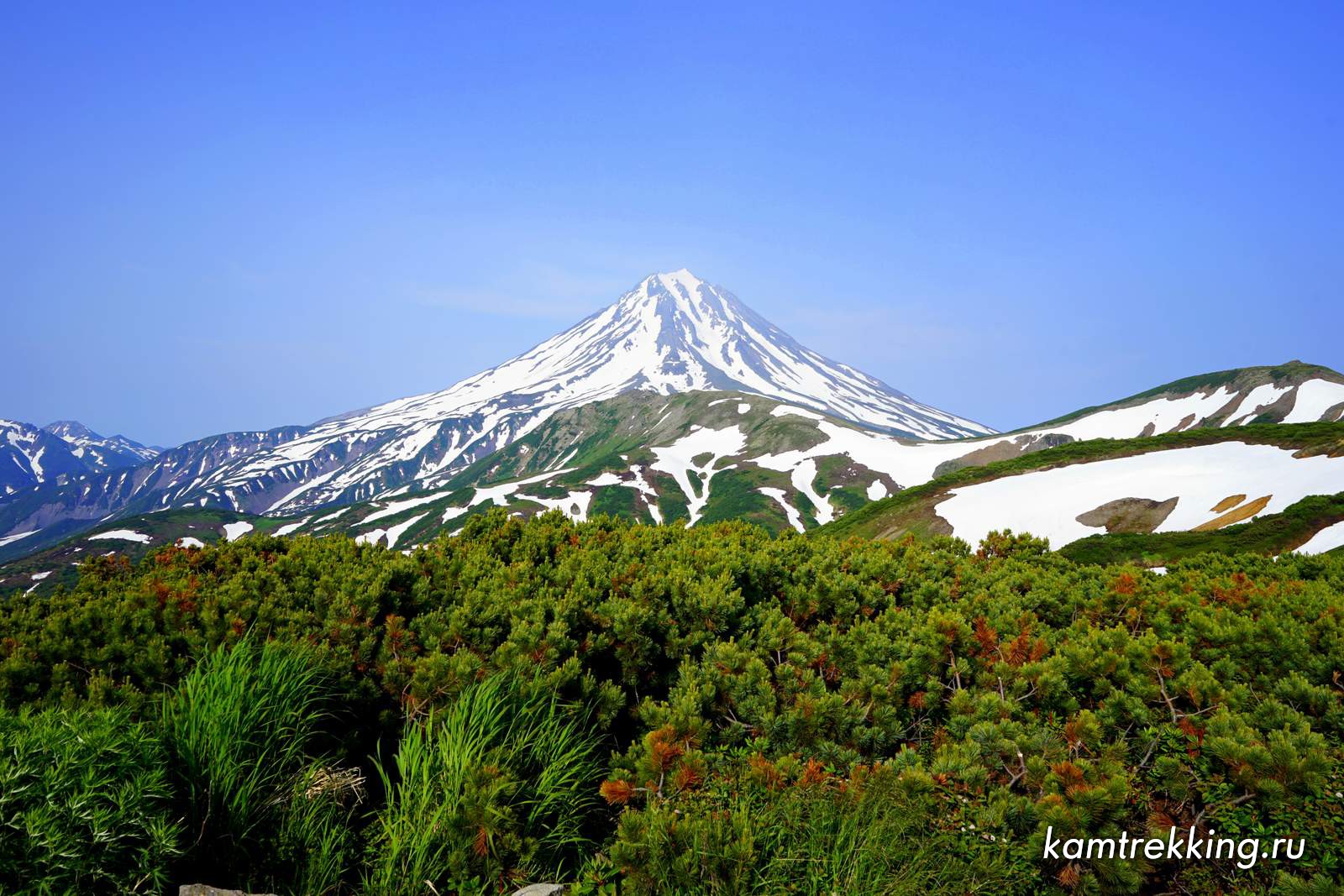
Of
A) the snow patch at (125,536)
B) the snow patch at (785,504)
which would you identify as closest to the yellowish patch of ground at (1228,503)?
the snow patch at (785,504)

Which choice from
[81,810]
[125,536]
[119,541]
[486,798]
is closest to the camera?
[81,810]

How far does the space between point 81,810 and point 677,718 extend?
12.4ft

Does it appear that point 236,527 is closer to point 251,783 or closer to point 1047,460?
point 1047,460

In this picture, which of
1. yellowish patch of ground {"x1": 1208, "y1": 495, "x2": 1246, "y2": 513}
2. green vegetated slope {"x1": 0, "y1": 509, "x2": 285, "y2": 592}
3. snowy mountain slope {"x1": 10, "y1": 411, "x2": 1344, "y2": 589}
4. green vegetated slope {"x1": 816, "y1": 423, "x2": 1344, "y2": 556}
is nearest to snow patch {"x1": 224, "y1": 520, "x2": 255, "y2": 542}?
snowy mountain slope {"x1": 10, "y1": 411, "x2": 1344, "y2": 589}

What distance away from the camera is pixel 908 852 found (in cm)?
429

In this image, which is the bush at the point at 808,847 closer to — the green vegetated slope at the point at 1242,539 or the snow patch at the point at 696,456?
the green vegetated slope at the point at 1242,539

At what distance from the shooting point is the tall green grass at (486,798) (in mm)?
4418

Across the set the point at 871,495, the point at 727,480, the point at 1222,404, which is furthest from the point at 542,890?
the point at 1222,404

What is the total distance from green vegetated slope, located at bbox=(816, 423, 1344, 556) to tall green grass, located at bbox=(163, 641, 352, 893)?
28349mm

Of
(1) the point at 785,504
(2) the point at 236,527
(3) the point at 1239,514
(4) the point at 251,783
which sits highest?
(3) the point at 1239,514

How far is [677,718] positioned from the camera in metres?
5.64

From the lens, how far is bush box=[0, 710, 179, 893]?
3.42m

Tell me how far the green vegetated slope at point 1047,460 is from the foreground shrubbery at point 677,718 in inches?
988

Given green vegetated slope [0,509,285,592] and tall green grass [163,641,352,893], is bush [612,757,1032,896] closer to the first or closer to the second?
tall green grass [163,641,352,893]
